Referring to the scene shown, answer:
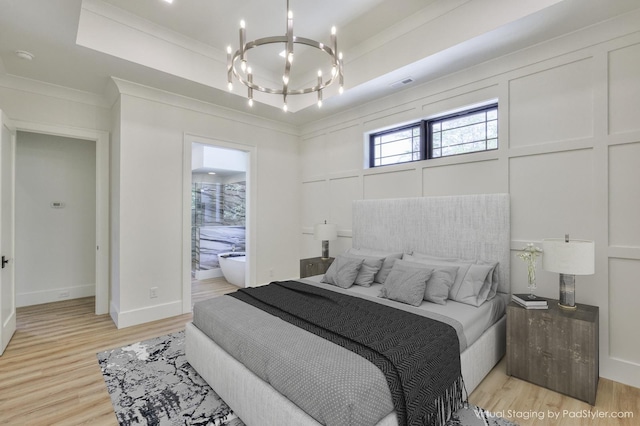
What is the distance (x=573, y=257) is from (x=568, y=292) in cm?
36

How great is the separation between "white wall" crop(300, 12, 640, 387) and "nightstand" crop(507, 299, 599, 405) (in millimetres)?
348

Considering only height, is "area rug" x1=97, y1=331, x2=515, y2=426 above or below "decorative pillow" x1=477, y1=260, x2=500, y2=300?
below

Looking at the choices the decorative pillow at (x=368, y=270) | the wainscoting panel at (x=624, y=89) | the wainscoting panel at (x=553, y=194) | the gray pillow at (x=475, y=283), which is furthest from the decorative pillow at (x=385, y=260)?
the wainscoting panel at (x=624, y=89)

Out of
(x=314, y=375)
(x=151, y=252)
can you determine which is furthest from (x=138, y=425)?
(x=151, y=252)

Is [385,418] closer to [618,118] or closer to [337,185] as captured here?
[618,118]

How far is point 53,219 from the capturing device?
456 centimetres

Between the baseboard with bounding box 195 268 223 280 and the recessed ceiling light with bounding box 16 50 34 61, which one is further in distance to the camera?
the baseboard with bounding box 195 268 223 280

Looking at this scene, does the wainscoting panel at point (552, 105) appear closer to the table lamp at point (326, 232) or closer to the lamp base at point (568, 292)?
the lamp base at point (568, 292)

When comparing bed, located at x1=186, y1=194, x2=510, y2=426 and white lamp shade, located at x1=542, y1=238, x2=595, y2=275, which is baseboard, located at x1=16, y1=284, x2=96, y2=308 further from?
white lamp shade, located at x1=542, y1=238, x2=595, y2=275

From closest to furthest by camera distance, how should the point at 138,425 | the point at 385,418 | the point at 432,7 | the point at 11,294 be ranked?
the point at 385,418 < the point at 138,425 < the point at 432,7 < the point at 11,294

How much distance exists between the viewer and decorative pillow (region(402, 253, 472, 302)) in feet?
9.07

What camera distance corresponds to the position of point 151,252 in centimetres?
378

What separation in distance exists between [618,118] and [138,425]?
13.8 feet

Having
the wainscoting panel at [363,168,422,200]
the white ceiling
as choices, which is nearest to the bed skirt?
the wainscoting panel at [363,168,422,200]
